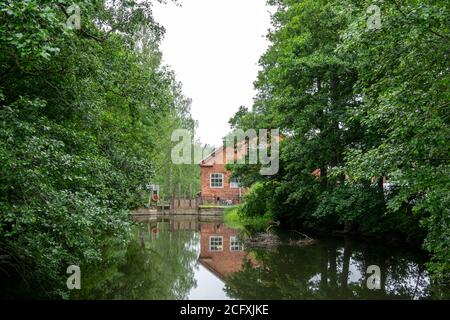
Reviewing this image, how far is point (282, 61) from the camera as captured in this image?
53.1ft

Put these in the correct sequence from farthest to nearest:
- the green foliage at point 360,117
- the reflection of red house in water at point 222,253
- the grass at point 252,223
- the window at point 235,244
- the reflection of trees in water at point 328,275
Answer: the grass at point 252,223
the window at point 235,244
the reflection of red house in water at point 222,253
the reflection of trees in water at point 328,275
the green foliage at point 360,117

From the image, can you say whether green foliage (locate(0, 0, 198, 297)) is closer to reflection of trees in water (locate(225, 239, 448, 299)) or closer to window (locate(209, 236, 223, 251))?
reflection of trees in water (locate(225, 239, 448, 299))

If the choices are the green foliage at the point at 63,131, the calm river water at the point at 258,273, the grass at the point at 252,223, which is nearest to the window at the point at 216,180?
the grass at the point at 252,223

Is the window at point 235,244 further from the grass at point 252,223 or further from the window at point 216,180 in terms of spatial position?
the window at point 216,180

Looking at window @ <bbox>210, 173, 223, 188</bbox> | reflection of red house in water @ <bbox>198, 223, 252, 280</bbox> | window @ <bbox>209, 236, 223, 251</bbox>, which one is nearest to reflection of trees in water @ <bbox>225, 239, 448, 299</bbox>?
reflection of red house in water @ <bbox>198, 223, 252, 280</bbox>

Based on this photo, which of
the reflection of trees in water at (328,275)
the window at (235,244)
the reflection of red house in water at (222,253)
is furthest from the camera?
the window at (235,244)

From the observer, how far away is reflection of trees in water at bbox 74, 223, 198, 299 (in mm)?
9562

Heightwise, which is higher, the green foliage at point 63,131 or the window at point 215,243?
the green foliage at point 63,131

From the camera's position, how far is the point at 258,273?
1193 centimetres

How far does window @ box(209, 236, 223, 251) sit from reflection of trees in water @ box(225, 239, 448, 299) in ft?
7.26

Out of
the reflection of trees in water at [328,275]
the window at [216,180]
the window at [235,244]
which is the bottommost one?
the window at [235,244]

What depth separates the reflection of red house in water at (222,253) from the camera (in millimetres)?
13141
